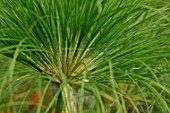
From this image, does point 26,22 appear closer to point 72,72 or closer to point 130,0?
point 72,72

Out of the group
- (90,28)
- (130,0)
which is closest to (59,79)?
(90,28)

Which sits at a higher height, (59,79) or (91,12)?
(91,12)

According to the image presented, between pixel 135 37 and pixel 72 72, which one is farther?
pixel 135 37

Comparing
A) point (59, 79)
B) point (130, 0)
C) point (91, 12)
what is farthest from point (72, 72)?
point (130, 0)

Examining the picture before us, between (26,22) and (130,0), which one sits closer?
(26,22)

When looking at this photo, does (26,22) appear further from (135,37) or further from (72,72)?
(135,37)

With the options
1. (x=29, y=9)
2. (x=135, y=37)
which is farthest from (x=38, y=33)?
(x=135, y=37)

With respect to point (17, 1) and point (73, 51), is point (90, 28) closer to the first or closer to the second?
point (73, 51)

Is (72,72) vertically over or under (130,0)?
under
